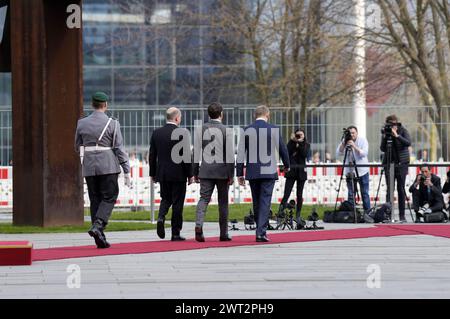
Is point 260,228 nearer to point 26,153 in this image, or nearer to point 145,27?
point 26,153

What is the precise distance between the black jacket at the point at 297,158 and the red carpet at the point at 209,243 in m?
2.39

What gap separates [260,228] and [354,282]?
5231mm

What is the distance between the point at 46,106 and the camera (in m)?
20.2

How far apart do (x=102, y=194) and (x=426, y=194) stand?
9167mm

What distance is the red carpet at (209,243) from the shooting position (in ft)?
49.5

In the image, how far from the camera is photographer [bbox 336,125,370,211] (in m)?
22.8

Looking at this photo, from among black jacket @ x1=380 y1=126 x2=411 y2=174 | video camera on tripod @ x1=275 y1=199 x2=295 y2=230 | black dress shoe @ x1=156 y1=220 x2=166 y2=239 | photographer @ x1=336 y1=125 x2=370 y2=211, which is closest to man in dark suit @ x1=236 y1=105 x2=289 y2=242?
black dress shoe @ x1=156 y1=220 x2=166 y2=239

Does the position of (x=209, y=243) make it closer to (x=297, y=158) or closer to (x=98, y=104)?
(x=98, y=104)

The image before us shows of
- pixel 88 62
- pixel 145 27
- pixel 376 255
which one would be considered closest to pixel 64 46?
pixel 376 255

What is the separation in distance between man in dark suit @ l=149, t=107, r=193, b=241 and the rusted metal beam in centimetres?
356

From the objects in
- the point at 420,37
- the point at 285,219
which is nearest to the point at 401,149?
the point at 285,219

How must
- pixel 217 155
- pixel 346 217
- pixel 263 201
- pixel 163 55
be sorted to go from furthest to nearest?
pixel 163 55
pixel 346 217
pixel 263 201
pixel 217 155

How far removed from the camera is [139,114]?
29.9 meters
